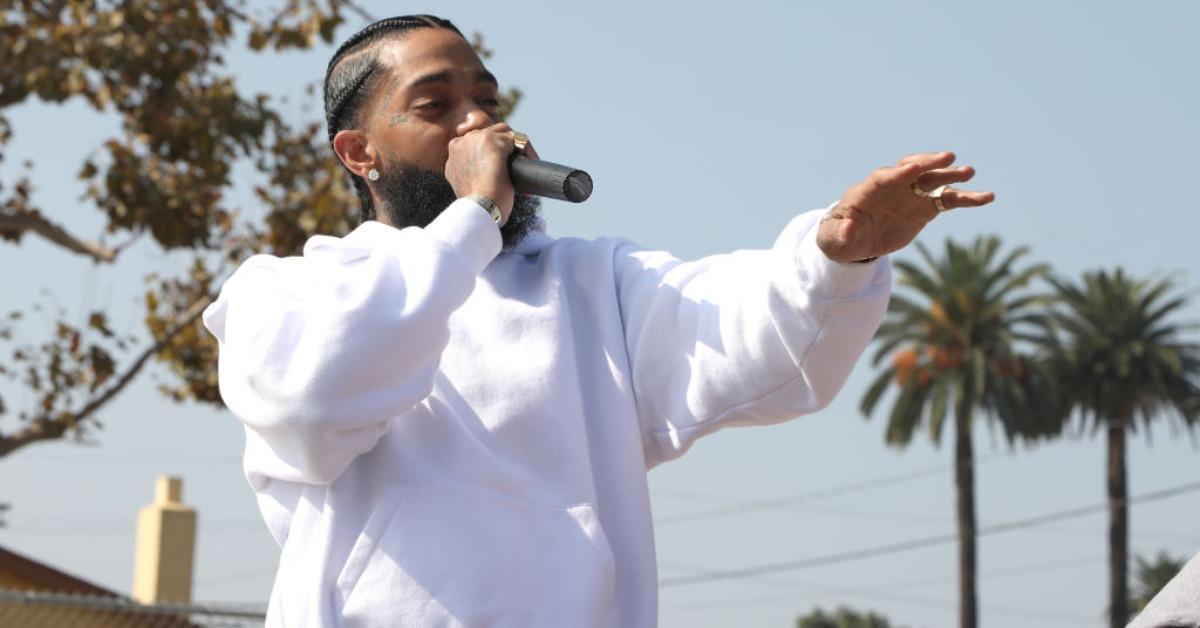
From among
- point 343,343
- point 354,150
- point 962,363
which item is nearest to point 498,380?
point 343,343

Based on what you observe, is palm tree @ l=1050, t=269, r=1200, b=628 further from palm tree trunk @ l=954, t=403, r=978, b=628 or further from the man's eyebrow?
the man's eyebrow

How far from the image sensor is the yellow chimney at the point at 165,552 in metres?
18.0

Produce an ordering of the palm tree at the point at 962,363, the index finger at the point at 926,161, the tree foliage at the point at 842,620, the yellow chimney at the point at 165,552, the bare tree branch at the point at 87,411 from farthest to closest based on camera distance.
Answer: the tree foliage at the point at 842,620
the palm tree at the point at 962,363
the yellow chimney at the point at 165,552
the bare tree branch at the point at 87,411
the index finger at the point at 926,161

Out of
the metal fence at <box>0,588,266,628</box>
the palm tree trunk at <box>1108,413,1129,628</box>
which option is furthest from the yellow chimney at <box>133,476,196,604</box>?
the palm tree trunk at <box>1108,413,1129,628</box>

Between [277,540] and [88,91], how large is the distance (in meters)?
10.9

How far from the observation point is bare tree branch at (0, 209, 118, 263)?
13750mm

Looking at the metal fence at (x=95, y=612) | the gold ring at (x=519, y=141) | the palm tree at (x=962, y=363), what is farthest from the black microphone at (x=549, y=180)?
the palm tree at (x=962, y=363)

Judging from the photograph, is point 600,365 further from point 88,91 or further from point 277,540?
point 88,91

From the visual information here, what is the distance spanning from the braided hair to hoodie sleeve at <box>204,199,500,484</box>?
1.70 ft

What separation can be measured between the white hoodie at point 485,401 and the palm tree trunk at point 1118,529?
36928 mm

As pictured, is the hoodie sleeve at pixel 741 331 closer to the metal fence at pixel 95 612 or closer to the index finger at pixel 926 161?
the index finger at pixel 926 161

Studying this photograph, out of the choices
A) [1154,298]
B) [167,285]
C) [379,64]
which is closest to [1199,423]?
[1154,298]

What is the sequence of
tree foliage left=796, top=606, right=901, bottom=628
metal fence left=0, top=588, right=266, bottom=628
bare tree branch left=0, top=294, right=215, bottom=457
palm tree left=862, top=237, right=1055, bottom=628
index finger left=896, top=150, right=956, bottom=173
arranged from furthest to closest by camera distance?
1. tree foliage left=796, top=606, right=901, bottom=628
2. palm tree left=862, top=237, right=1055, bottom=628
3. bare tree branch left=0, top=294, right=215, bottom=457
4. metal fence left=0, top=588, right=266, bottom=628
5. index finger left=896, top=150, right=956, bottom=173

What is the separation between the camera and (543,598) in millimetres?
3059
